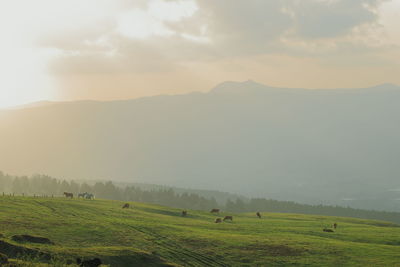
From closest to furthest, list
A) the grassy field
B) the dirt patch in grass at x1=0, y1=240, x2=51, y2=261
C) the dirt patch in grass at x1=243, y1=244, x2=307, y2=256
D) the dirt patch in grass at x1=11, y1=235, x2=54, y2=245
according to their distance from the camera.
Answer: the dirt patch in grass at x1=0, y1=240, x2=51, y2=261 < the dirt patch in grass at x1=11, y1=235, x2=54, y2=245 < the grassy field < the dirt patch in grass at x1=243, y1=244, x2=307, y2=256

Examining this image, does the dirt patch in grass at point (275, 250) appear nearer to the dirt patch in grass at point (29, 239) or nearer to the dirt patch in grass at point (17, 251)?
the dirt patch in grass at point (29, 239)

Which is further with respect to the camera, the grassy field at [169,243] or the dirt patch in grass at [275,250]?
the dirt patch in grass at [275,250]

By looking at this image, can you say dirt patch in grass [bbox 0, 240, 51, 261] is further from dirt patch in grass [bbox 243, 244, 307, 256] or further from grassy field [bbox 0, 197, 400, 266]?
dirt patch in grass [bbox 243, 244, 307, 256]

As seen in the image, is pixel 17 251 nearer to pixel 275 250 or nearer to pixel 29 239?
pixel 29 239

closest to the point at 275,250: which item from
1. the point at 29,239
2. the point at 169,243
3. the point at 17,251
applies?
the point at 169,243

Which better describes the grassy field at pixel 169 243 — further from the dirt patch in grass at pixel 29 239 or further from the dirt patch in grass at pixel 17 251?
the dirt patch in grass at pixel 29 239

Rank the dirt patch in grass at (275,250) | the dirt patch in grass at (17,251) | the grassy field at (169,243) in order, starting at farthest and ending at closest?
the dirt patch in grass at (275,250), the grassy field at (169,243), the dirt patch in grass at (17,251)

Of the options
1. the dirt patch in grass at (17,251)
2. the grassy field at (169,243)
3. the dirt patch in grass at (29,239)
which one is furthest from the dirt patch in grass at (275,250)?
the dirt patch in grass at (17,251)

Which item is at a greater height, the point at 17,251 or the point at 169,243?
the point at 17,251

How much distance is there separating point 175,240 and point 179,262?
1114cm

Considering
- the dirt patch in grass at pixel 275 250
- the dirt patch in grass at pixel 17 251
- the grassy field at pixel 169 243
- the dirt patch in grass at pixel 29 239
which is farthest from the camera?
the dirt patch in grass at pixel 275 250

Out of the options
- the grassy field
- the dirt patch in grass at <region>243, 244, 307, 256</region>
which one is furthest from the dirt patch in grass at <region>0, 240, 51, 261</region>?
the dirt patch in grass at <region>243, 244, 307, 256</region>

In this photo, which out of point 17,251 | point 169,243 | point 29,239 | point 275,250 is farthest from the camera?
point 169,243

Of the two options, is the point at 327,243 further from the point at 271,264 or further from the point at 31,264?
the point at 31,264
